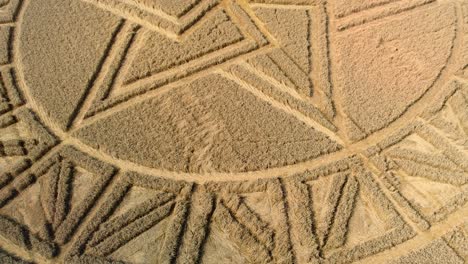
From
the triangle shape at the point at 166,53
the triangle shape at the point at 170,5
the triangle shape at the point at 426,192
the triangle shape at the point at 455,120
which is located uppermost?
the triangle shape at the point at 170,5

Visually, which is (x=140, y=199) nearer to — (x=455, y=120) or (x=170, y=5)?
(x=170, y=5)

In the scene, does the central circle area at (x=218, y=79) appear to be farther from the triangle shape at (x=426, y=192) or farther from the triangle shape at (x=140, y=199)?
the triangle shape at (x=426, y=192)

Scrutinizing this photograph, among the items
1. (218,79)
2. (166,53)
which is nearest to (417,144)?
(218,79)

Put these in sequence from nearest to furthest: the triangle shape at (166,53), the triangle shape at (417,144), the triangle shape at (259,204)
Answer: the triangle shape at (259,204)
the triangle shape at (417,144)
the triangle shape at (166,53)

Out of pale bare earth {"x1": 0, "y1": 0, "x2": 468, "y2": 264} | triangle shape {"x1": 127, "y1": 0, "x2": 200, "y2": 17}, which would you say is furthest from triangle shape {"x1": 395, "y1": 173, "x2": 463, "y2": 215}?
triangle shape {"x1": 127, "y1": 0, "x2": 200, "y2": 17}

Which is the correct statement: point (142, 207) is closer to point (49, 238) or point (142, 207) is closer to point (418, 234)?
point (49, 238)

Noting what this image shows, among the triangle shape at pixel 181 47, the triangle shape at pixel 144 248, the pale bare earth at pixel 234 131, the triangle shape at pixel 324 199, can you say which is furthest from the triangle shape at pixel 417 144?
the triangle shape at pixel 144 248

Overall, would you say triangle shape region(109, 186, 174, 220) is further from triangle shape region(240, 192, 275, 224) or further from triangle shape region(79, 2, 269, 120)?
triangle shape region(79, 2, 269, 120)

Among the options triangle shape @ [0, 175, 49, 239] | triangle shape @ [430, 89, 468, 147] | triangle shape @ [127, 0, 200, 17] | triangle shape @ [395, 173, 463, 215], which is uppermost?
triangle shape @ [127, 0, 200, 17]

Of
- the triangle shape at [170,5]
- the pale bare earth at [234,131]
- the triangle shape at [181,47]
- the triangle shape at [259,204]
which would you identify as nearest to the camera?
the pale bare earth at [234,131]
